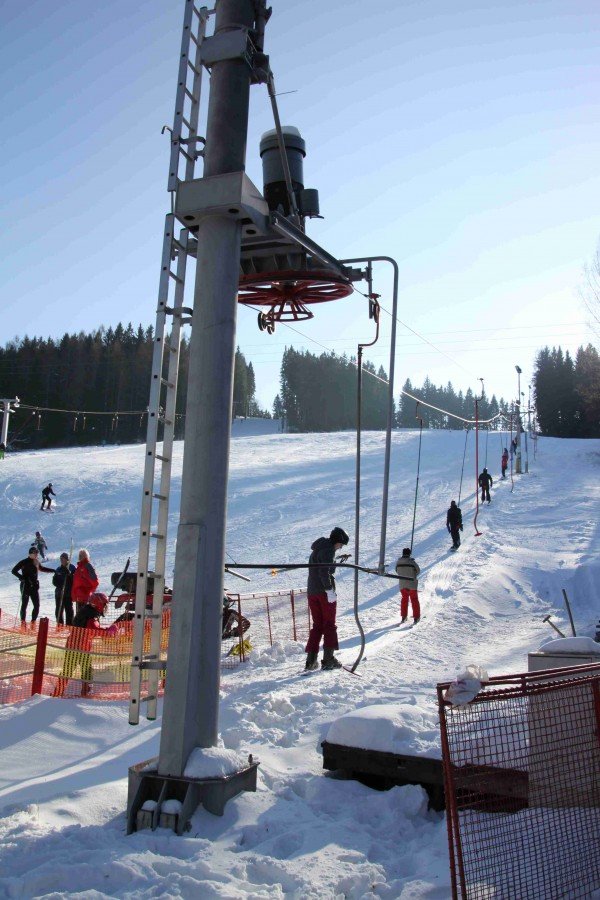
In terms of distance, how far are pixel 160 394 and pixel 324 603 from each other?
4.79 metres

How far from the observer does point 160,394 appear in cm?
521

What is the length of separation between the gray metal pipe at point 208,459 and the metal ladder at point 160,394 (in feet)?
0.44

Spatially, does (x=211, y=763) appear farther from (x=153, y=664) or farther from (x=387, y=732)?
(x=387, y=732)

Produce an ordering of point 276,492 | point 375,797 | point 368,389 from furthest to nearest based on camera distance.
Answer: point 368,389, point 276,492, point 375,797

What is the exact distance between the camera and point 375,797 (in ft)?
16.6

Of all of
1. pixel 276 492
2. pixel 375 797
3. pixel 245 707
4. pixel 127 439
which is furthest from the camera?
pixel 127 439

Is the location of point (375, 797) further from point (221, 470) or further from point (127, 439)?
point (127, 439)

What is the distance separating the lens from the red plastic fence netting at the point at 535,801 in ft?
12.5

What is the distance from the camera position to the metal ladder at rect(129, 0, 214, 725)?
4.79 meters

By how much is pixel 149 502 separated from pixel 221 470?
53cm

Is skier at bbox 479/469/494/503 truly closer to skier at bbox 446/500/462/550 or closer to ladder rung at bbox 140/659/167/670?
skier at bbox 446/500/462/550

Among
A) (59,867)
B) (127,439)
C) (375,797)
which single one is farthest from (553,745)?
(127,439)

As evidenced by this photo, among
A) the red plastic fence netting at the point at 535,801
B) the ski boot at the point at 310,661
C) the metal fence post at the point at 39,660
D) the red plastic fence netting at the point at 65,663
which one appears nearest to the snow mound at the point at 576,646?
the red plastic fence netting at the point at 535,801

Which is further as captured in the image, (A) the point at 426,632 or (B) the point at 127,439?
(B) the point at 127,439
